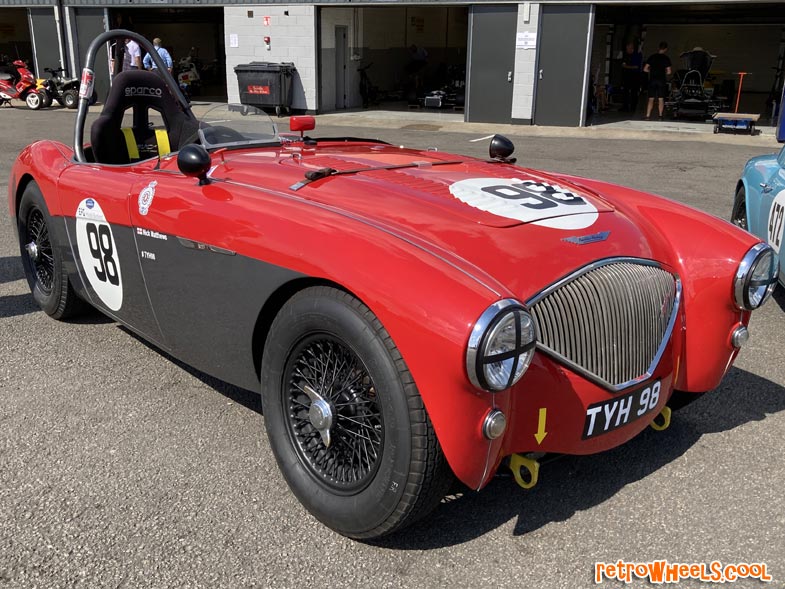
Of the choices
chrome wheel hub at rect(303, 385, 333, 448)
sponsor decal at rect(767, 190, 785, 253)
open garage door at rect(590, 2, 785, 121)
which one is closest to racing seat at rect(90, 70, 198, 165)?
chrome wheel hub at rect(303, 385, 333, 448)

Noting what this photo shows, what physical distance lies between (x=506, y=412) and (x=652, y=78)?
1861 cm

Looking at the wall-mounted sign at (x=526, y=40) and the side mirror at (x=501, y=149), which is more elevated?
the wall-mounted sign at (x=526, y=40)

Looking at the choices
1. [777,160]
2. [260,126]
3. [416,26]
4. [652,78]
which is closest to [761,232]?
[777,160]

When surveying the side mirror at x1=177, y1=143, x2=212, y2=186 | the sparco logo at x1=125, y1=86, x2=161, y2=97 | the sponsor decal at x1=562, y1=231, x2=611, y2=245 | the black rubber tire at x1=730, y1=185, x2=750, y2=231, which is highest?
the sparco logo at x1=125, y1=86, x2=161, y2=97

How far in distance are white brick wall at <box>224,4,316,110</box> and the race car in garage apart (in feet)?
54.1

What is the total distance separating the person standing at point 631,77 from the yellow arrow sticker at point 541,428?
21.2 meters

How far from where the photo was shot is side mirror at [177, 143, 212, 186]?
3.14m

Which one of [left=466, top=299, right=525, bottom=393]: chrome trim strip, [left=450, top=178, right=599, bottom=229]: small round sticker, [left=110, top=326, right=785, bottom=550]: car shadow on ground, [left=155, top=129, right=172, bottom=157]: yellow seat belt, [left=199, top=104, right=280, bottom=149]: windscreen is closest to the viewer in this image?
[left=466, top=299, right=525, bottom=393]: chrome trim strip

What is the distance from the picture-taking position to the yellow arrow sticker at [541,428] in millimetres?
2471

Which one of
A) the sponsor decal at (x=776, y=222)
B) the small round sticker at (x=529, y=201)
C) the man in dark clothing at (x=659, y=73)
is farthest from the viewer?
the man in dark clothing at (x=659, y=73)

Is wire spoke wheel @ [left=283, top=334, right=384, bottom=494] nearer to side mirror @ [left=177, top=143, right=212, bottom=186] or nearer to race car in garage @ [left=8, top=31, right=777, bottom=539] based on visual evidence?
race car in garage @ [left=8, top=31, right=777, bottom=539]

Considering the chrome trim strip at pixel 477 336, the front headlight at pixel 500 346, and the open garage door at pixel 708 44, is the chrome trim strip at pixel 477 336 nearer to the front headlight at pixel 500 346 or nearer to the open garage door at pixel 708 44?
the front headlight at pixel 500 346

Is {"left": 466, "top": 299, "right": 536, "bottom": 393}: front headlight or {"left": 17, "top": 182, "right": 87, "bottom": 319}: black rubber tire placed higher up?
{"left": 466, "top": 299, "right": 536, "bottom": 393}: front headlight

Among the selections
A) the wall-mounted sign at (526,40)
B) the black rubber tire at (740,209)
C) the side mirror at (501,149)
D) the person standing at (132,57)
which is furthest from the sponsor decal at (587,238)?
the wall-mounted sign at (526,40)
